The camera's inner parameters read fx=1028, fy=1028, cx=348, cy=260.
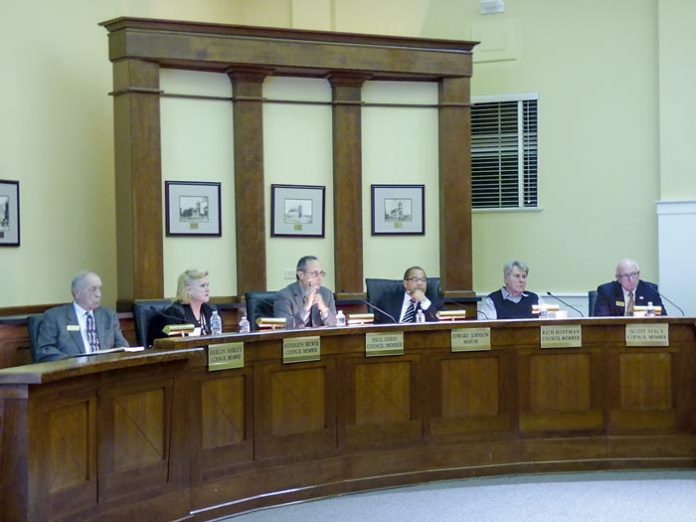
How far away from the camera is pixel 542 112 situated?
9328 millimetres

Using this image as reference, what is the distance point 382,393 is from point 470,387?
56cm

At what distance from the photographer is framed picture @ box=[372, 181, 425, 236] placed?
8.43 m

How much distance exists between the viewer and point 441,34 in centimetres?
950

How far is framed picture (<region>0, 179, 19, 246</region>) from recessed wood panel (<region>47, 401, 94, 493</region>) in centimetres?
330

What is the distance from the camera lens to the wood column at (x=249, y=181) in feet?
26.0

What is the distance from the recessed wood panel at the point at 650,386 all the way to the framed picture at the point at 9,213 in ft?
13.7

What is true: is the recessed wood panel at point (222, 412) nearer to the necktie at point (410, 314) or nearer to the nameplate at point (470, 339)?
the nameplate at point (470, 339)

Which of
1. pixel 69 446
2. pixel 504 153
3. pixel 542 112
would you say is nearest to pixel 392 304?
pixel 504 153

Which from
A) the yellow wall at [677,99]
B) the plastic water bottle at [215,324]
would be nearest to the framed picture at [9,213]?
the plastic water bottle at [215,324]

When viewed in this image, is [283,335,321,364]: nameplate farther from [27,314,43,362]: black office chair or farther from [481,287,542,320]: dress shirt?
[481,287,542,320]: dress shirt

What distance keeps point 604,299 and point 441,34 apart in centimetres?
343

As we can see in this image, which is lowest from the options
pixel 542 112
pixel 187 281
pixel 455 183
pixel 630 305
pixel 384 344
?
pixel 384 344

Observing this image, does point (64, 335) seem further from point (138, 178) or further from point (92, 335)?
point (138, 178)

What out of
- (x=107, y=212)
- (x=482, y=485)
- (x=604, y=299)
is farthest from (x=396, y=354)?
(x=107, y=212)
